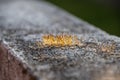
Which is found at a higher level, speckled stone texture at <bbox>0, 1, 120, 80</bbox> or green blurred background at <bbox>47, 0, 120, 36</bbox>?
green blurred background at <bbox>47, 0, 120, 36</bbox>

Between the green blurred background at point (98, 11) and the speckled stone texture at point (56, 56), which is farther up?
the green blurred background at point (98, 11)

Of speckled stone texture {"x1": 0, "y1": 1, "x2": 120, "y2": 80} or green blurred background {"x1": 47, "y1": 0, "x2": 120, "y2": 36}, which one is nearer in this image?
speckled stone texture {"x1": 0, "y1": 1, "x2": 120, "y2": 80}

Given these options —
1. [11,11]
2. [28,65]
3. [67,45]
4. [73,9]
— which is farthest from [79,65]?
[73,9]

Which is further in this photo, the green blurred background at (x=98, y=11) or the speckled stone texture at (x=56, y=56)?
the green blurred background at (x=98, y=11)

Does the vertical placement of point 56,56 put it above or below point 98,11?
below
